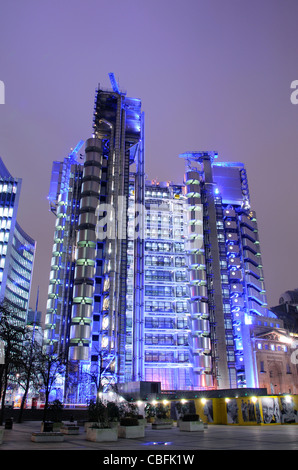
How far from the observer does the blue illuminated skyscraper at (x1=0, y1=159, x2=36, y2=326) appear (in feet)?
442

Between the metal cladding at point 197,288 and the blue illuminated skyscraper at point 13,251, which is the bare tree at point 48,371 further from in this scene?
the blue illuminated skyscraper at point 13,251

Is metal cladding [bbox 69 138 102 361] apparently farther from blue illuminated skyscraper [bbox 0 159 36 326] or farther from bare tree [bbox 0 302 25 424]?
blue illuminated skyscraper [bbox 0 159 36 326]

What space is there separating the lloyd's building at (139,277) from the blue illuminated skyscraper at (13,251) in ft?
110

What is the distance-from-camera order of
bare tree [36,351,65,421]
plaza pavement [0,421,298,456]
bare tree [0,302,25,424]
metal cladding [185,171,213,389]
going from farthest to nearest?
metal cladding [185,171,213,389]
bare tree [36,351,65,421]
bare tree [0,302,25,424]
plaza pavement [0,421,298,456]

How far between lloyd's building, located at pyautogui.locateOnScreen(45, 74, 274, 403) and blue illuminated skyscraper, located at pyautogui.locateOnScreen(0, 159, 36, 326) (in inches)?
1322

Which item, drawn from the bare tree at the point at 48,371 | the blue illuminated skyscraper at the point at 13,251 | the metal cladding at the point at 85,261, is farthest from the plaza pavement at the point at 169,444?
the blue illuminated skyscraper at the point at 13,251

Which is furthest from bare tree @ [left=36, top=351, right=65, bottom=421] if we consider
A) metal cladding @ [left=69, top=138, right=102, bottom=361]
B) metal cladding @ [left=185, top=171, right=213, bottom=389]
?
metal cladding @ [left=185, top=171, right=213, bottom=389]

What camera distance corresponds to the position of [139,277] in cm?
9100

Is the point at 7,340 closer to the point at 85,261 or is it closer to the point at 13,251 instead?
the point at 85,261

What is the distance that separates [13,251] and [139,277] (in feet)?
263

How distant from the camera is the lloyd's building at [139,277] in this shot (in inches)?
3255

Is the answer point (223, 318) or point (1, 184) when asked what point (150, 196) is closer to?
point (223, 318)

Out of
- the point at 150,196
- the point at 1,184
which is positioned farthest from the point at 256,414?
the point at 1,184

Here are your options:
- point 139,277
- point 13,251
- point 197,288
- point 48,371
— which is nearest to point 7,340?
point 48,371
